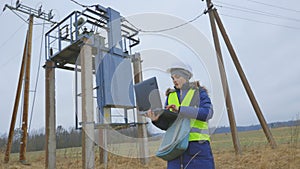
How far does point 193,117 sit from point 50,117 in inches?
225

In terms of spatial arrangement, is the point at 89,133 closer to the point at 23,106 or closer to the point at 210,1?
the point at 23,106

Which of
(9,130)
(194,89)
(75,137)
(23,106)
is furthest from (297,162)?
(9,130)

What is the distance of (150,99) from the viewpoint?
1.94m

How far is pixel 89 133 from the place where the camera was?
5395mm

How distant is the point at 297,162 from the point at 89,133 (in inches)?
159

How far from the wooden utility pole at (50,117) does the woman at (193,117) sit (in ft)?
17.0

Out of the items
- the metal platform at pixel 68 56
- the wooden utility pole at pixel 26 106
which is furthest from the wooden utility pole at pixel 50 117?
the wooden utility pole at pixel 26 106

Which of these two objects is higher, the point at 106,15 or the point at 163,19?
the point at 106,15

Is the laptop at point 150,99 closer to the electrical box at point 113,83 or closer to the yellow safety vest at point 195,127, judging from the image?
the yellow safety vest at point 195,127

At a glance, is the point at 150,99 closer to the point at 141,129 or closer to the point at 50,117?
the point at 141,129

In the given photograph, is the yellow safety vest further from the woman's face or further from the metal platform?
the metal platform

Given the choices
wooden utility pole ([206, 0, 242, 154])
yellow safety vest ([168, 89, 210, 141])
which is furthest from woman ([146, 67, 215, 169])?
wooden utility pole ([206, 0, 242, 154])

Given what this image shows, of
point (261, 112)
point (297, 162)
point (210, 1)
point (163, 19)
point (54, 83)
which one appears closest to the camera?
point (163, 19)

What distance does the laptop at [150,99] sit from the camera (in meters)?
1.93
